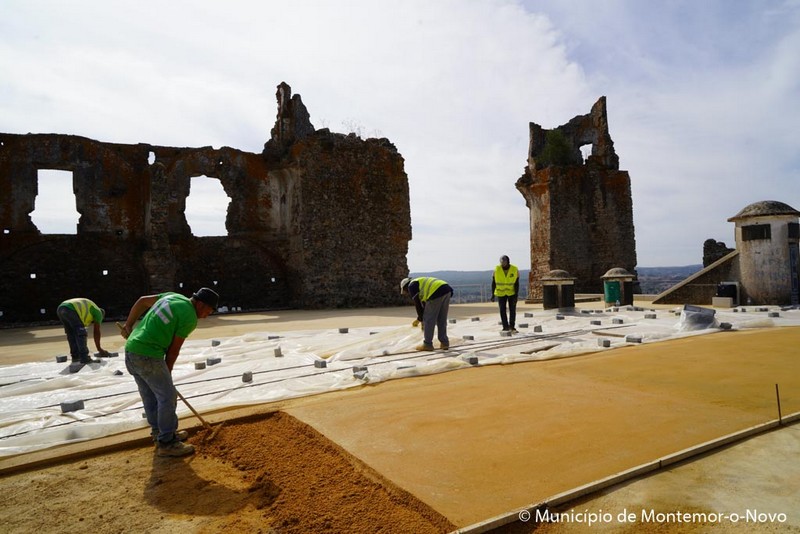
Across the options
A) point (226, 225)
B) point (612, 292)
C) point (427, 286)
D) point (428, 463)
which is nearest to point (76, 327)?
point (427, 286)

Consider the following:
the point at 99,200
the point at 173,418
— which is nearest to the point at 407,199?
the point at 99,200

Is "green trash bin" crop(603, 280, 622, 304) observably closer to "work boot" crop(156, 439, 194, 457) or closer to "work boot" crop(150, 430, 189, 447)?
"work boot" crop(150, 430, 189, 447)

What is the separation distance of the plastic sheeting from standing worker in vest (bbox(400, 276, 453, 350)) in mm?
283

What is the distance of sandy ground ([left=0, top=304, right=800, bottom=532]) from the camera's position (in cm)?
230

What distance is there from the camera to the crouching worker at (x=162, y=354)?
3.37m

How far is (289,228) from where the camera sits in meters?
18.7

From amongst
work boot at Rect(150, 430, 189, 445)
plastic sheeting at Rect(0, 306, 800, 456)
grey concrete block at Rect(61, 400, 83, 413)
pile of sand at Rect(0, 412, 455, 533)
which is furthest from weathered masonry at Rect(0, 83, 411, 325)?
pile of sand at Rect(0, 412, 455, 533)

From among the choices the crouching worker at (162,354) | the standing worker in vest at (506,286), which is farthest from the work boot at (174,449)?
the standing worker in vest at (506,286)

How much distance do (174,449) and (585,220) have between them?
21675 mm

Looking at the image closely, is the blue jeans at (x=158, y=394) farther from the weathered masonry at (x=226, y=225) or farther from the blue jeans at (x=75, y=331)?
the weathered masonry at (x=226, y=225)

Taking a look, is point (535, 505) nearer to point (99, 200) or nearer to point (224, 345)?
point (224, 345)

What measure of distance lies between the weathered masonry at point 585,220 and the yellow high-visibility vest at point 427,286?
1490 centimetres

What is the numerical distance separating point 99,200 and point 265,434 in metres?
17.0

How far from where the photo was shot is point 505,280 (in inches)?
347
